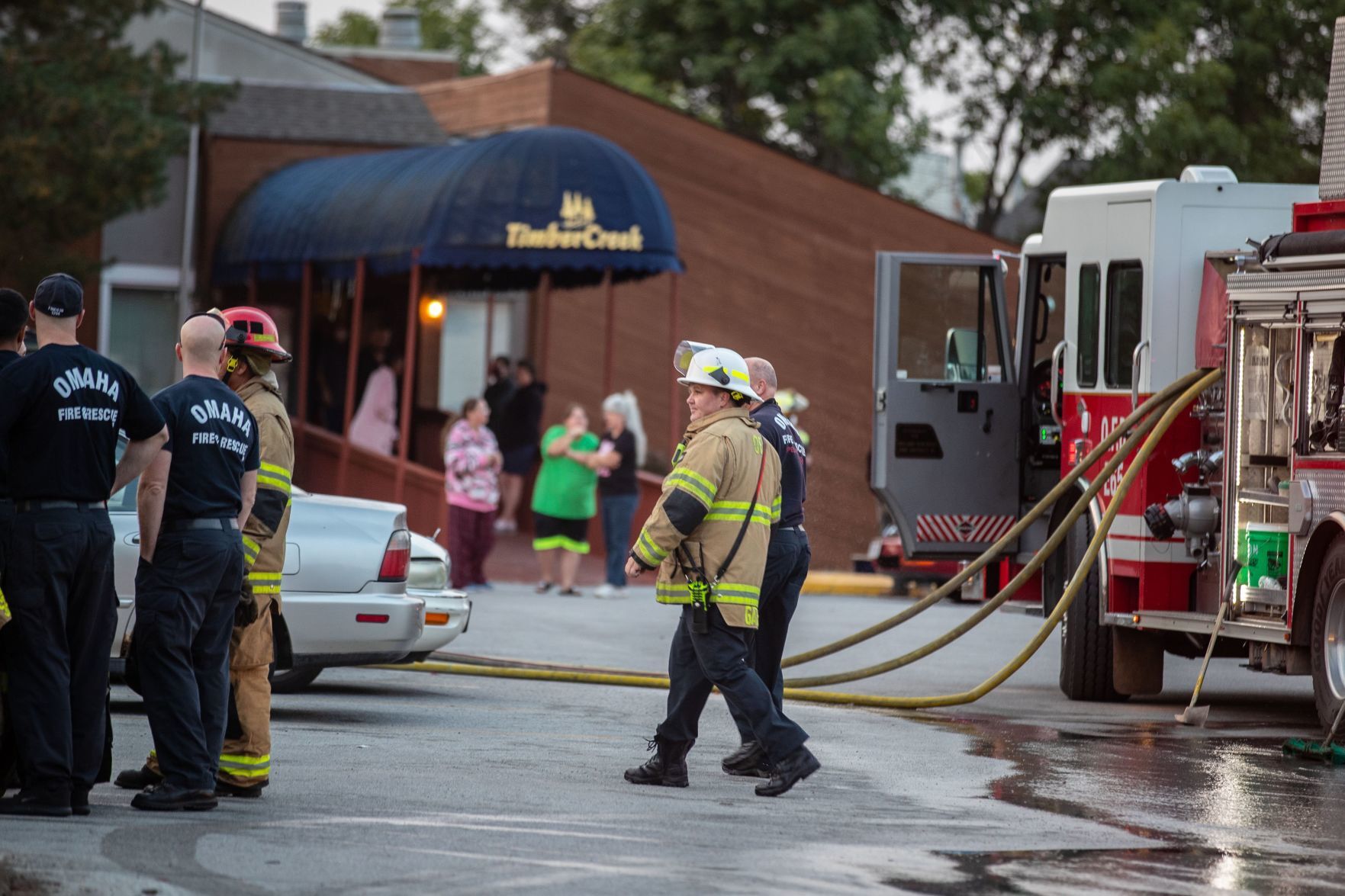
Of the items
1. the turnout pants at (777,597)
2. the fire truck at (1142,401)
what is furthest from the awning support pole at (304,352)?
the turnout pants at (777,597)

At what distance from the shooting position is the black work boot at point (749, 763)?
9.21m

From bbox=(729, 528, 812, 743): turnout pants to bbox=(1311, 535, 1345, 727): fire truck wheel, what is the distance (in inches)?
112

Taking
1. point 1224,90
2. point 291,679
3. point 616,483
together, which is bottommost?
point 291,679

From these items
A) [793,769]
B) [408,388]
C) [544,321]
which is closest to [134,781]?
[793,769]

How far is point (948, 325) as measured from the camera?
13.9 m

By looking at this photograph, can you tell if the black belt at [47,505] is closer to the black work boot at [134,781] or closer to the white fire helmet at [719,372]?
the black work boot at [134,781]

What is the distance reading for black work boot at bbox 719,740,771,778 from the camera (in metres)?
9.21

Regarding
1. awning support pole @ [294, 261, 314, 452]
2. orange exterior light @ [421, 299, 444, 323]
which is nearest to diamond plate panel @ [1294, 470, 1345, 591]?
awning support pole @ [294, 261, 314, 452]

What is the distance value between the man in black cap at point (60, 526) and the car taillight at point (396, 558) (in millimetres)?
3394

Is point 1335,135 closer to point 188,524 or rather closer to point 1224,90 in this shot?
point 188,524

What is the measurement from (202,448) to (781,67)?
31921 mm

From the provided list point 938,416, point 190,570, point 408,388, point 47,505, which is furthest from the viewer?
point 408,388

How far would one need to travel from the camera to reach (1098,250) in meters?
13.1

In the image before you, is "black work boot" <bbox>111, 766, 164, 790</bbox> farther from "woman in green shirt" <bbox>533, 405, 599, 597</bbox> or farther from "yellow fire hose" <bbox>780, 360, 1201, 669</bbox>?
"woman in green shirt" <bbox>533, 405, 599, 597</bbox>
